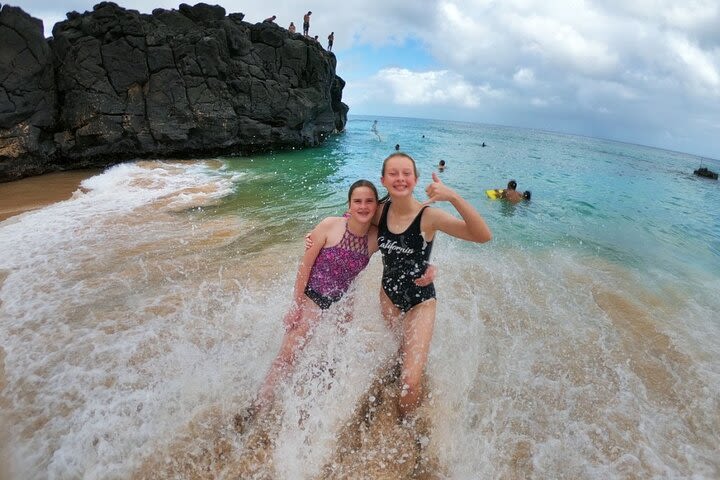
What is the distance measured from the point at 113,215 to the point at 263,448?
8656 millimetres

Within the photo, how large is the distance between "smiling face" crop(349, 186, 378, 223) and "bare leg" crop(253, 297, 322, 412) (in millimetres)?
1079

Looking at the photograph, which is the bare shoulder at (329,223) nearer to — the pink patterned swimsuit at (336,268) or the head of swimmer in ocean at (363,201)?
the pink patterned swimsuit at (336,268)

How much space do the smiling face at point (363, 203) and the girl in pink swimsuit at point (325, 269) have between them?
13 millimetres

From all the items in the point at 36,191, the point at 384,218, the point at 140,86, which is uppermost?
the point at 140,86

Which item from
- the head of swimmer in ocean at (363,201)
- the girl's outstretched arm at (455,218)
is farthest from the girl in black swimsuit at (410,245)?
the head of swimmer in ocean at (363,201)

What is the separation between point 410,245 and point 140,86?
67.5 feet

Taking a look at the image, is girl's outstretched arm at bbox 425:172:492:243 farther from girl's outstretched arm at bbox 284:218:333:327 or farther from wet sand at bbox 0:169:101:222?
wet sand at bbox 0:169:101:222

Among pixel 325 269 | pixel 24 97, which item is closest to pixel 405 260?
pixel 325 269

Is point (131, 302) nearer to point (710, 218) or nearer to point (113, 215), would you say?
point (113, 215)

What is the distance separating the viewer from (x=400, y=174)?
3.60 meters

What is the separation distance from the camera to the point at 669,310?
696 centimetres

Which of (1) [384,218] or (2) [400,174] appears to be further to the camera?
(1) [384,218]

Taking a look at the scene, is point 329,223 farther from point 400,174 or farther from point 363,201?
point 400,174

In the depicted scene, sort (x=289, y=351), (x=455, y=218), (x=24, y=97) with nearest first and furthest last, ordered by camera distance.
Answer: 1. (x=455, y=218)
2. (x=289, y=351)
3. (x=24, y=97)
